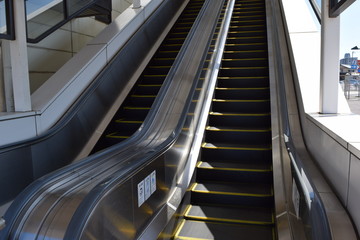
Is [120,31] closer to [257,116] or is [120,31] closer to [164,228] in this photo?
[257,116]

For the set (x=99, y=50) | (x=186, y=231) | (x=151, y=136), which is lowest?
(x=186, y=231)

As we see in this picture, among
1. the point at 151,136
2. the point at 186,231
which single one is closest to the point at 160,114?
the point at 151,136

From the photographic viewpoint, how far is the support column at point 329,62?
2975mm

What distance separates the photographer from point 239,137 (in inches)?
168

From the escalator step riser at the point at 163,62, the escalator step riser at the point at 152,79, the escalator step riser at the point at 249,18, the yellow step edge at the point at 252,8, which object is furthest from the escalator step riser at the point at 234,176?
the yellow step edge at the point at 252,8

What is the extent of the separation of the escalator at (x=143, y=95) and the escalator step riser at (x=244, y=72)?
37.6 inches

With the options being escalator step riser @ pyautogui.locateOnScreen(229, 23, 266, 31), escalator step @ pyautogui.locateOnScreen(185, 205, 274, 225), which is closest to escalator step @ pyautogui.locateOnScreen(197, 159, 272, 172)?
escalator step @ pyautogui.locateOnScreen(185, 205, 274, 225)

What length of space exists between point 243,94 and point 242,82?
1.01 ft

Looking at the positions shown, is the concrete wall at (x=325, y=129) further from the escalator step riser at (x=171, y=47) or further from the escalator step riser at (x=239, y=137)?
the escalator step riser at (x=171, y=47)

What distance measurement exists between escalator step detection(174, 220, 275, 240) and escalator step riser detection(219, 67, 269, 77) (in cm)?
293

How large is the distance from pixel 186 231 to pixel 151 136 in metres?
1.01

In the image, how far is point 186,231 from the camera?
3.09 metres

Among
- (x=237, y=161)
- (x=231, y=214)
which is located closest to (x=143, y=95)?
(x=237, y=161)

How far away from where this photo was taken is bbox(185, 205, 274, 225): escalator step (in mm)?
3115
